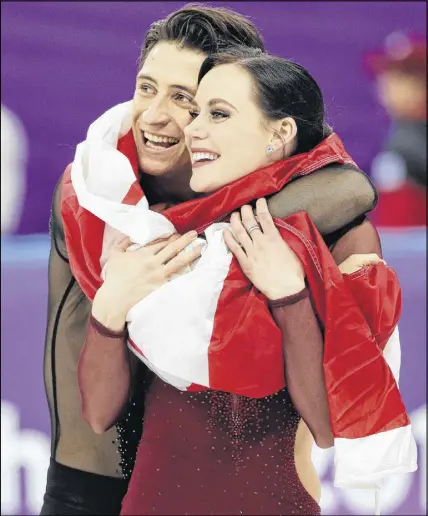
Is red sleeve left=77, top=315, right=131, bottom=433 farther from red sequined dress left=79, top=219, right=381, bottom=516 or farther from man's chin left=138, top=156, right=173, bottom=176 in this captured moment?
man's chin left=138, top=156, right=173, bottom=176

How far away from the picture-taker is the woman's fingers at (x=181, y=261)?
6.20 feet

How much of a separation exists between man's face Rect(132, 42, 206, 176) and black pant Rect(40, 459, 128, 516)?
0.69 m

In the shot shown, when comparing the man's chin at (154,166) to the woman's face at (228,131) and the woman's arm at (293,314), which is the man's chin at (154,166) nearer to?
the woman's face at (228,131)

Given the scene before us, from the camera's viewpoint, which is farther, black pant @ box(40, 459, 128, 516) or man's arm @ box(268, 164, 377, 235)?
black pant @ box(40, 459, 128, 516)

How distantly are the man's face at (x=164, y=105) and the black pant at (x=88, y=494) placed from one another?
692mm

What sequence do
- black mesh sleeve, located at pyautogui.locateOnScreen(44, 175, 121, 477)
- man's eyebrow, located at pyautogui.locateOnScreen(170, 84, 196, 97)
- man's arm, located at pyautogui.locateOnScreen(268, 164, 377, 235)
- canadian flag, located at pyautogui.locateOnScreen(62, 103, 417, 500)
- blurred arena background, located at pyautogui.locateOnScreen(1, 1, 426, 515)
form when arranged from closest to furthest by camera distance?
canadian flag, located at pyautogui.locateOnScreen(62, 103, 417, 500) < man's arm, located at pyautogui.locateOnScreen(268, 164, 377, 235) < man's eyebrow, located at pyautogui.locateOnScreen(170, 84, 196, 97) < black mesh sleeve, located at pyautogui.locateOnScreen(44, 175, 121, 477) < blurred arena background, located at pyautogui.locateOnScreen(1, 1, 426, 515)

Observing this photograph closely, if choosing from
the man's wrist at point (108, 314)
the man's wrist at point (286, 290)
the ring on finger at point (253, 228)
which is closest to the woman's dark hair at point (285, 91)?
the ring on finger at point (253, 228)

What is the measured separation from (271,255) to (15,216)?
2.55 meters

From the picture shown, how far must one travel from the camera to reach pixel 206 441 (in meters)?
1.91

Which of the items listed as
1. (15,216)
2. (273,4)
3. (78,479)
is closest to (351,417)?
(78,479)

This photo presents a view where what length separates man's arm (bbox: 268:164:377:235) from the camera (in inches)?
74.6

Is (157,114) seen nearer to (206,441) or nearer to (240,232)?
(240,232)

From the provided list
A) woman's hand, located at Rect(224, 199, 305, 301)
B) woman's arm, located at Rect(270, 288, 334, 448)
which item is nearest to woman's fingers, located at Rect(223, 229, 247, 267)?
woman's hand, located at Rect(224, 199, 305, 301)

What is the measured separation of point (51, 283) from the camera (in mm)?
2281
